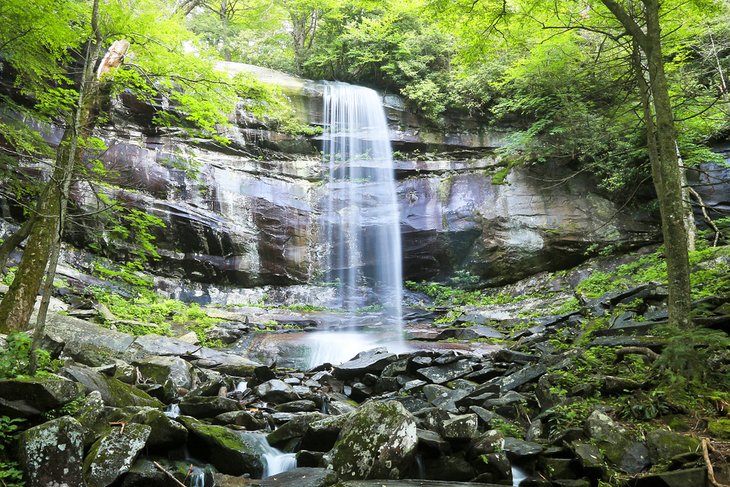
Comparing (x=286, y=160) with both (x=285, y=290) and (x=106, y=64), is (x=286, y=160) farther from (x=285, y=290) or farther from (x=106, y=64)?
(x=106, y=64)

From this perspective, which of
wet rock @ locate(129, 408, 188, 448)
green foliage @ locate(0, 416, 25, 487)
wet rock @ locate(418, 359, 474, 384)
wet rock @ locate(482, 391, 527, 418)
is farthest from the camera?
wet rock @ locate(418, 359, 474, 384)

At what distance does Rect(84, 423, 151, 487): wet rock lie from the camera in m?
3.30

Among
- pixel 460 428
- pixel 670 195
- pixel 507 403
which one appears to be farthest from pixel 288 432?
pixel 670 195

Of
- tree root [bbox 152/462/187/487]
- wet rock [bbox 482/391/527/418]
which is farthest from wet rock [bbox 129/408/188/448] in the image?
wet rock [bbox 482/391/527/418]

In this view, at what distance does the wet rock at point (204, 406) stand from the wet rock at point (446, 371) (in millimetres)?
3034

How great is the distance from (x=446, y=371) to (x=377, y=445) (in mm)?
3469

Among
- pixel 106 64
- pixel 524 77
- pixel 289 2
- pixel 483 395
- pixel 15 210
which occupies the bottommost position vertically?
pixel 483 395

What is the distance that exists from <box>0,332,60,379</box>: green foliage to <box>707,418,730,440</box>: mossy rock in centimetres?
595

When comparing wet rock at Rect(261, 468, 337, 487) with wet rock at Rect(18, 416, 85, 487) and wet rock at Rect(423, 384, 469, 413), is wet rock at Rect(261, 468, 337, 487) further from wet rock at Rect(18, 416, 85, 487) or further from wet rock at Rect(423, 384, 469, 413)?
wet rock at Rect(423, 384, 469, 413)

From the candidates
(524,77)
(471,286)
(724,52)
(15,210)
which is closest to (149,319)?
(15,210)

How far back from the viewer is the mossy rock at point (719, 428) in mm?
3557

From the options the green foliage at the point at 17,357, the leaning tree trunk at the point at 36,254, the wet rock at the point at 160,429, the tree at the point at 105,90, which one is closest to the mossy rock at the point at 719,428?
the wet rock at the point at 160,429

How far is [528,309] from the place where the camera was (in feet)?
41.5

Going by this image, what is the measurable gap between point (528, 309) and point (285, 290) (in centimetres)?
899
